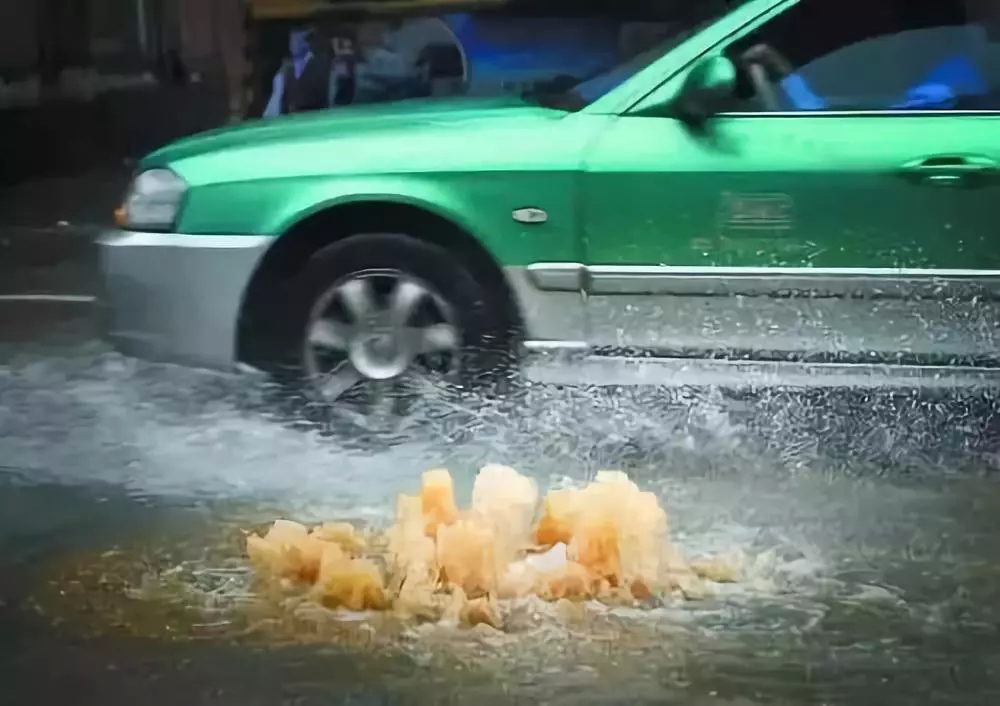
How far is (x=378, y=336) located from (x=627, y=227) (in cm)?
29

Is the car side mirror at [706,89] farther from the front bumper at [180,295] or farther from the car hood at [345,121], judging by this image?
the front bumper at [180,295]

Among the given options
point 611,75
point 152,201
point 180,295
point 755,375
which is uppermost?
point 611,75

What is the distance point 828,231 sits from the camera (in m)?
1.57

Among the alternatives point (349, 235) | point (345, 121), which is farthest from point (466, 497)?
point (345, 121)

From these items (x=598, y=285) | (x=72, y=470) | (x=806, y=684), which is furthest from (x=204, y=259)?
(x=806, y=684)

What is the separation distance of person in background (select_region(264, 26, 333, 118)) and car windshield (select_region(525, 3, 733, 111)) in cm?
21

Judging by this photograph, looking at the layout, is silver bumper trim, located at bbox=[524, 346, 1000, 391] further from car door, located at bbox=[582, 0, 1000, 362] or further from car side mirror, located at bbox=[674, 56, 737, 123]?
car side mirror, located at bbox=[674, 56, 737, 123]

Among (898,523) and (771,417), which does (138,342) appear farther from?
(898,523)

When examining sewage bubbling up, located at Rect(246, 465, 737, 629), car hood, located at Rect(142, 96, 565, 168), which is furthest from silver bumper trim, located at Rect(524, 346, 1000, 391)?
car hood, located at Rect(142, 96, 565, 168)

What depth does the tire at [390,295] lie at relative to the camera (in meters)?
1.59

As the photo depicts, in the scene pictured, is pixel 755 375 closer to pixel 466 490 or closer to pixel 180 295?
pixel 466 490

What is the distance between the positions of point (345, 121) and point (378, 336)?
228mm

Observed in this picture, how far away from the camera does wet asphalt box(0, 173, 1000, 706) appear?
1.49 m

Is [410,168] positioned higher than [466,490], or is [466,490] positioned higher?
[410,168]
